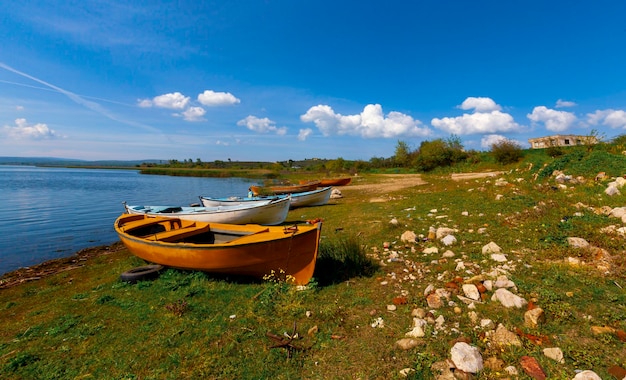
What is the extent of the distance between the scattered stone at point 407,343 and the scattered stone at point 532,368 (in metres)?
1.27

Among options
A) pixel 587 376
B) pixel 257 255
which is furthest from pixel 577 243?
pixel 257 255

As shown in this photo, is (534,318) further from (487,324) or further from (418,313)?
(418,313)

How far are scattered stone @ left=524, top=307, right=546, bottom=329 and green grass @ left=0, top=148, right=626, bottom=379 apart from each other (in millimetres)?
91

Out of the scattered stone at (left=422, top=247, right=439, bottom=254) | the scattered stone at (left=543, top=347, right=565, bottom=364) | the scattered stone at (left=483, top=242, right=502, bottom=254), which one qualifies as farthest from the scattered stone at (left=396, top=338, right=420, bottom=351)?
the scattered stone at (left=483, top=242, right=502, bottom=254)

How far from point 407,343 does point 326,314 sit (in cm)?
154

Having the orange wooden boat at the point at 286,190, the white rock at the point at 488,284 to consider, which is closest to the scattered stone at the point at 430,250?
the white rock at the point at 488,284

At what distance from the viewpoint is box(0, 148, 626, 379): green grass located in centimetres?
392

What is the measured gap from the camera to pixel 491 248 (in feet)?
22.6

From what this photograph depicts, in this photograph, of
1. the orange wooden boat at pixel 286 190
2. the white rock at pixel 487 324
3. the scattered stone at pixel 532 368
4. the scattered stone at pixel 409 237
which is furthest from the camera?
the orange wooden boat at pixel 286 190

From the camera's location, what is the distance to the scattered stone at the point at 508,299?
15.5 feet

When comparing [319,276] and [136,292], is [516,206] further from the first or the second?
[136,292]

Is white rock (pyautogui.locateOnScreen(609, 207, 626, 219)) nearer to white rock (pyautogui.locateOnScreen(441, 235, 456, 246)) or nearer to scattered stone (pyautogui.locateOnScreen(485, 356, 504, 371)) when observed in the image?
white rock (pyautogui.locateOnScreen(441, 235, 456, 246))

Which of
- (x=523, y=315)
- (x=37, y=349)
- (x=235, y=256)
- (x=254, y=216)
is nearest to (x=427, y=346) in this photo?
(x=523, y=315)

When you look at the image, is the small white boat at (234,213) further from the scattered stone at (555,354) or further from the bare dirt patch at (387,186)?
the bare dirt patch at (387,186)
